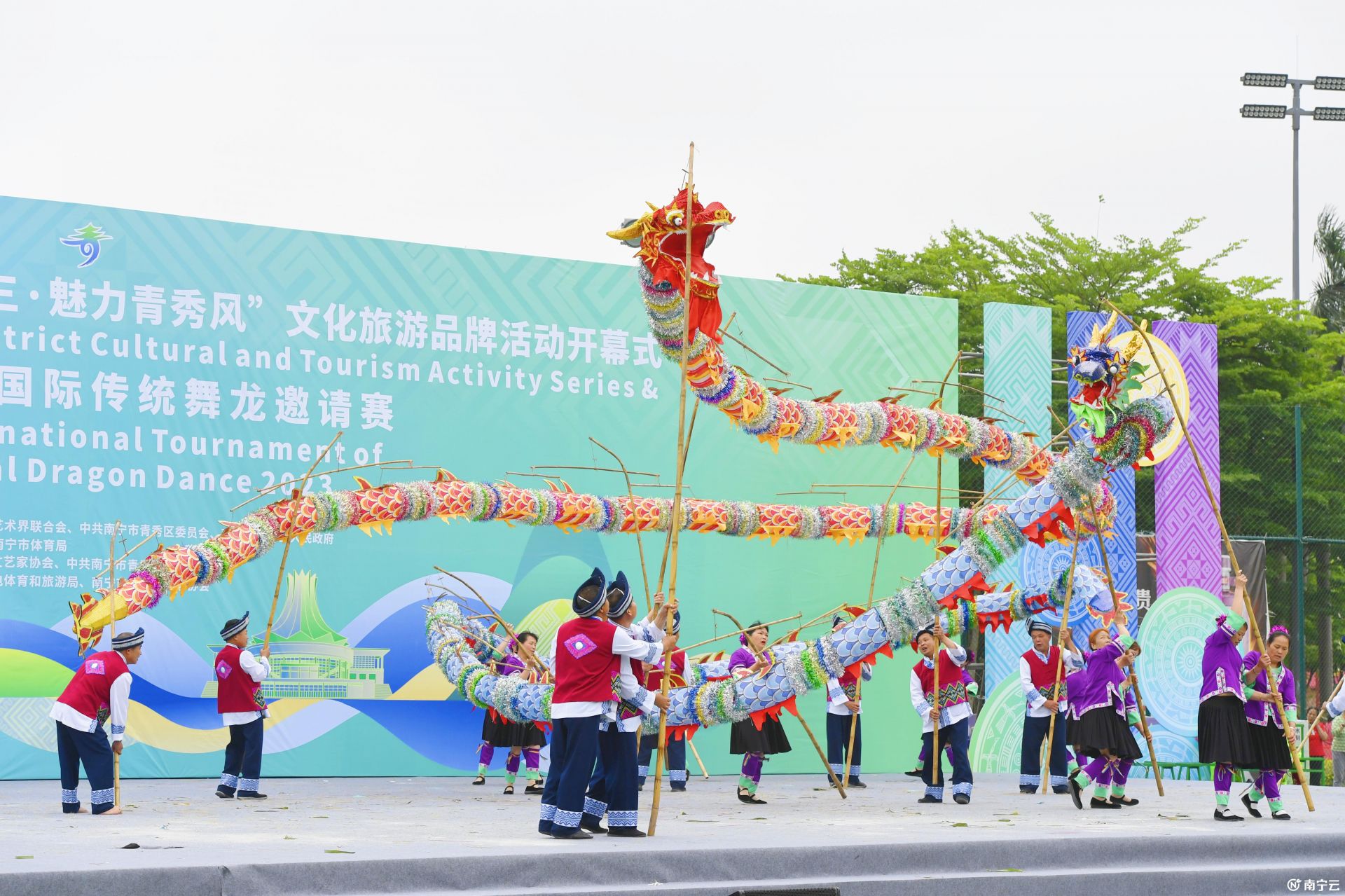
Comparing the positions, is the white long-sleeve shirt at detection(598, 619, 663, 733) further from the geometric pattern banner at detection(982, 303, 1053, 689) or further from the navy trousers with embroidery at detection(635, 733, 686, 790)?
the geometric pattern banner at detection(982, 303, 1053, 689)

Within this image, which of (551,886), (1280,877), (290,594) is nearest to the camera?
(551,886)

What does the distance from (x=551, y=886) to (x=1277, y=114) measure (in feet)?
65.6

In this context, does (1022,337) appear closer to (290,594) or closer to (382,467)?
(382,467)

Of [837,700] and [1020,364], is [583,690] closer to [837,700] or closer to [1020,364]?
[837,700]

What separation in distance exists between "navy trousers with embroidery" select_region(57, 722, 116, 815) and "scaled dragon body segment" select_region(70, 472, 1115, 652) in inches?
25.4

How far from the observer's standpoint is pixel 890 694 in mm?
14156

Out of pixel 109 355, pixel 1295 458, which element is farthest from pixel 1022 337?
pixel 109 355

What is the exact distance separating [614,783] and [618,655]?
2.34 ft

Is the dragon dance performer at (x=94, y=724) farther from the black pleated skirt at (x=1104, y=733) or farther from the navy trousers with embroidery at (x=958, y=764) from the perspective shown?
the black pleated skirt at (x=1104, y=733)

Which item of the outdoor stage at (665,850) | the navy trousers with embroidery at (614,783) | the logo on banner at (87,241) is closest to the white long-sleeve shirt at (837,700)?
the outdoor stage at (665,850)

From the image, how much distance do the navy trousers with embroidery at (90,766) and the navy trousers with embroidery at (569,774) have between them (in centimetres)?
307

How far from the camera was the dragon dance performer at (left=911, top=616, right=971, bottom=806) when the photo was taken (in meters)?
9.98

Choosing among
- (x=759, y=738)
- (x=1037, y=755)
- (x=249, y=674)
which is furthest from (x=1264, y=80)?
(x=249, y=674)

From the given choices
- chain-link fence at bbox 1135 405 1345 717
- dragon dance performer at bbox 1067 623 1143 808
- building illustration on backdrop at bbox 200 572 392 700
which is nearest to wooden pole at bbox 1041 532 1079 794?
dragon dance performer at bbox 1067 623 1143 808
